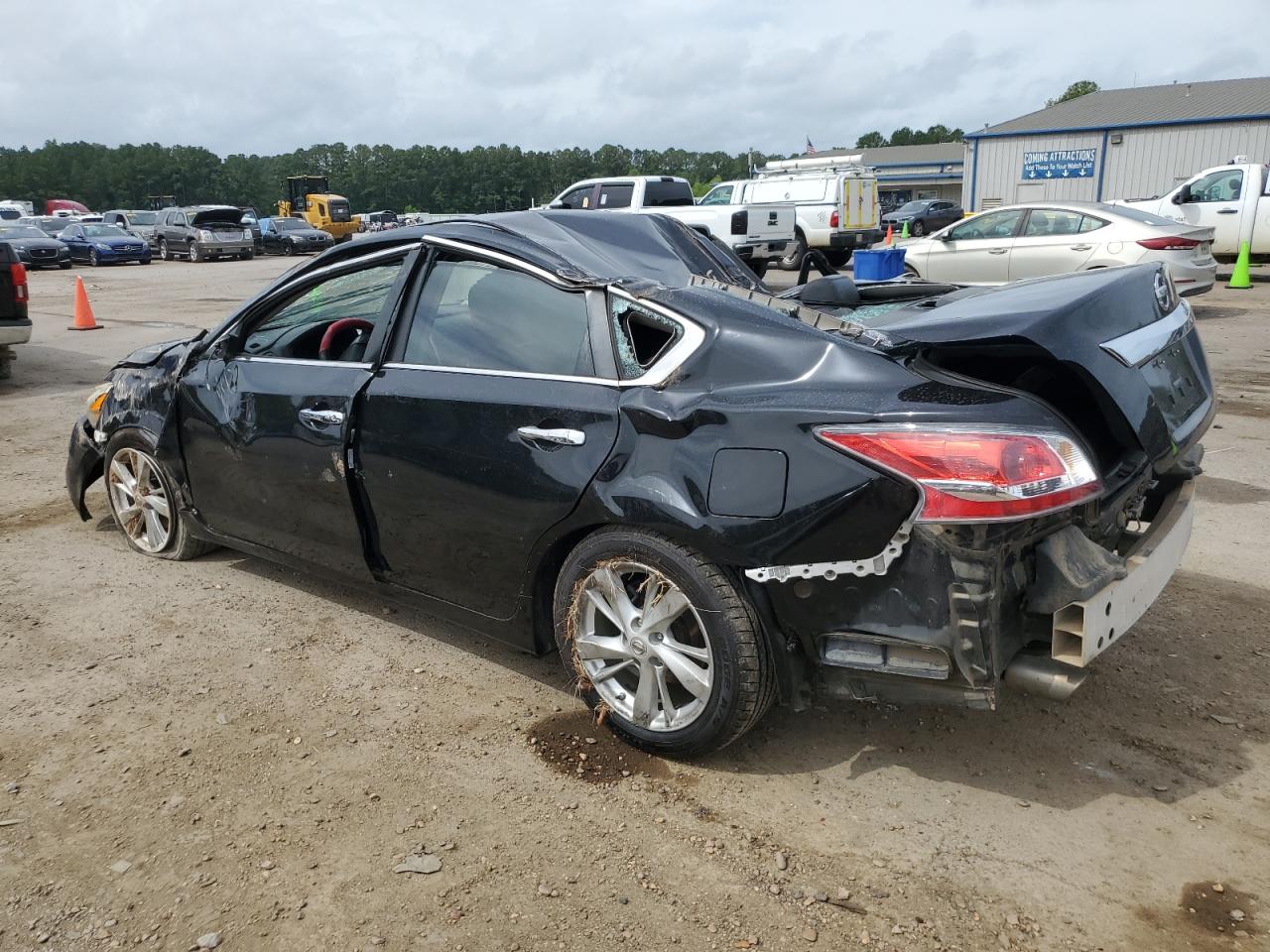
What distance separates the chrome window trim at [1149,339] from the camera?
2898 mm

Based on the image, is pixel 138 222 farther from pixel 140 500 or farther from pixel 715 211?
pixel 140 500

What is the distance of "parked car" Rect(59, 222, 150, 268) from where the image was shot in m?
31.7

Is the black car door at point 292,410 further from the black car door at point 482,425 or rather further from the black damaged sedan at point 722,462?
the black car door at point 482,425

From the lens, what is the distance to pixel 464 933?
2.40 m

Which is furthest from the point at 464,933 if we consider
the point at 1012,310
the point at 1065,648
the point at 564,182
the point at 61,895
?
the point at 564,182

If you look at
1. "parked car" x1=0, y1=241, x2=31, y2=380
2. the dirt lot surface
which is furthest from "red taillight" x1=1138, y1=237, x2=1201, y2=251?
"parked car" x1=0, y1=241, x2=31, y2=380

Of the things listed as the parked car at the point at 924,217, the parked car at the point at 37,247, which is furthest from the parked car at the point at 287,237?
the parked car at the point at 924,217

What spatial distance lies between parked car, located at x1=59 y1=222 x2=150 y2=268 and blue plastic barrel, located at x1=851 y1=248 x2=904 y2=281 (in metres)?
→ 28.4

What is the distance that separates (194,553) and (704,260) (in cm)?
284

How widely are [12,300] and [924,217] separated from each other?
35.8 meters

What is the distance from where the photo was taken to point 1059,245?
12.8 metres

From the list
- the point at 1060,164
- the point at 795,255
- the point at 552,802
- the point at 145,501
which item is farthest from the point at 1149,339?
the point at 1060,164

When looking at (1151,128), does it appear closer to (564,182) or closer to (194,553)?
(194,553)

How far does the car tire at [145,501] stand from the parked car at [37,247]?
28.5 metres
